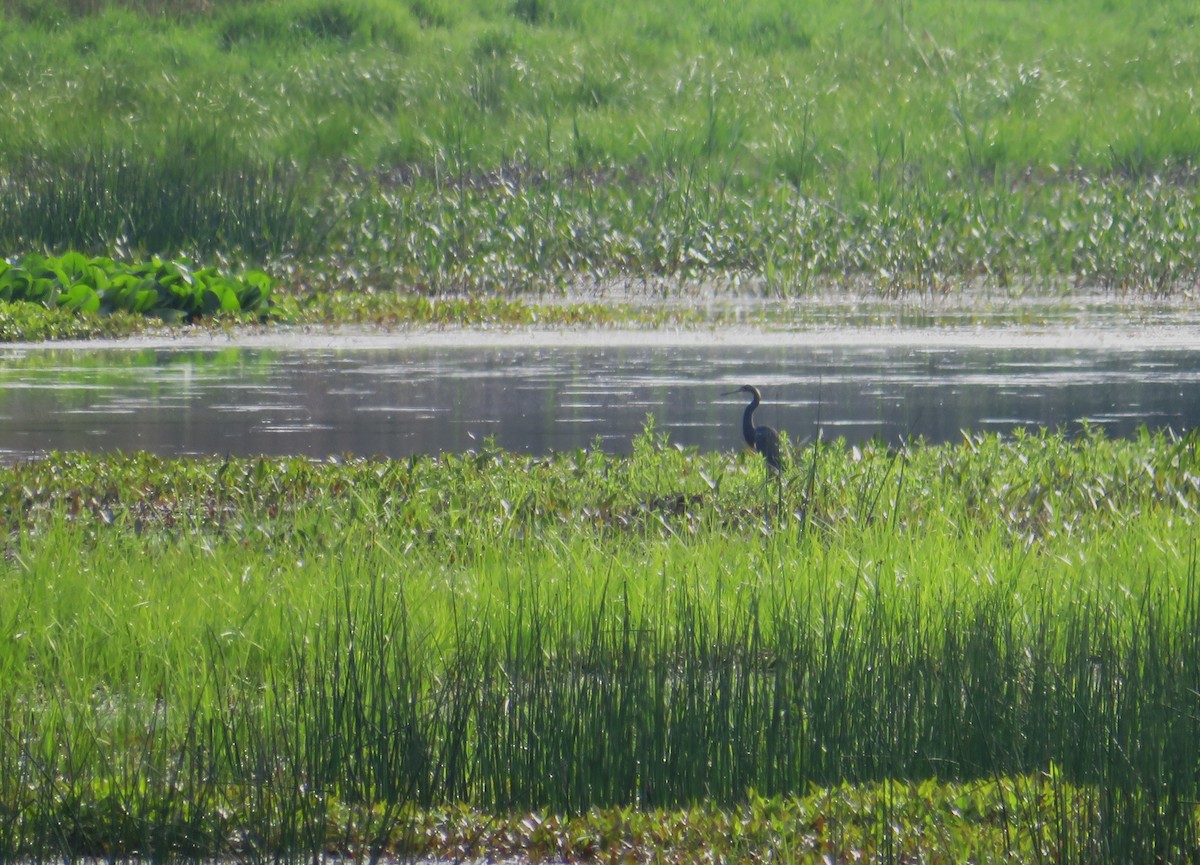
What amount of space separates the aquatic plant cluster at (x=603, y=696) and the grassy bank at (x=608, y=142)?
13.3m

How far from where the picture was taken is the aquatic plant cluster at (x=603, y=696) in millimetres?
4398

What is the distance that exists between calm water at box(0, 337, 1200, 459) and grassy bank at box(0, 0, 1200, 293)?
416 cm

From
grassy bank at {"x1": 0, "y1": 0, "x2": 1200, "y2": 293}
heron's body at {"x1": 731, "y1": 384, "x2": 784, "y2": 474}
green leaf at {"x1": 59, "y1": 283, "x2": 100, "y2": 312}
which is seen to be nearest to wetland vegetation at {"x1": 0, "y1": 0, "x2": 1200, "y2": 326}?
grassy bank at {"x1": 0, "y1": 0, "x2": 1200, "y2": 293}

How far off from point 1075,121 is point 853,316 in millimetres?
8341

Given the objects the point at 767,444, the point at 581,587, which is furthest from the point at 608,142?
the point at 581,587

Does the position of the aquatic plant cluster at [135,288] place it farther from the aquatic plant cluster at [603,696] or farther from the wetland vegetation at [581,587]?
the aquatic plant cluster at [603,696]

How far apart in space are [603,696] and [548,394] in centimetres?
928

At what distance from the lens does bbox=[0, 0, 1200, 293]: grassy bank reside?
20.9 metres

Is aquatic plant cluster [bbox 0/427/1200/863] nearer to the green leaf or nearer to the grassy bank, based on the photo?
the green leaf

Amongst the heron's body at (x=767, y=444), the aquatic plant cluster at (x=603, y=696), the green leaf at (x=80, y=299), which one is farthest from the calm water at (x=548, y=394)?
the aquatic plant cluster at (x=603, y=696)

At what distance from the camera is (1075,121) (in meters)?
25.5

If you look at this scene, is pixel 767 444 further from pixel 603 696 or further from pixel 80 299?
pixel 80 299

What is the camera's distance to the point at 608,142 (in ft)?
79.5

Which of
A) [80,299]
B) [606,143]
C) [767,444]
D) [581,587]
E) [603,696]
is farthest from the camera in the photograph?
[606,143]
